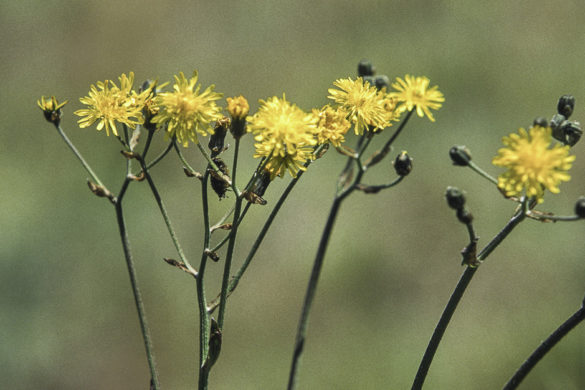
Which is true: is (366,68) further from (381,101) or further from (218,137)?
(218,137)

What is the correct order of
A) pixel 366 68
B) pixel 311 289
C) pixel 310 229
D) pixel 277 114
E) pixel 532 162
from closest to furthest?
pixel 311 289 < pixel 532 162 < pixel 277 114 < pixel 366 68 < pixel 310 229

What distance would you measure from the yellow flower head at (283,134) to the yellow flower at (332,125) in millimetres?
23

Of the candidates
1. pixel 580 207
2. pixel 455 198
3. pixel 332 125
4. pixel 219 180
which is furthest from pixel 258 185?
pixel 580 207

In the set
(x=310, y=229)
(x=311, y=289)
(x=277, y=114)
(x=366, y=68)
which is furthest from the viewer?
(x=310, y=229)

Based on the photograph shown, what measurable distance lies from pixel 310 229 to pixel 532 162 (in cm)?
374

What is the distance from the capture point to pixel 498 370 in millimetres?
4113

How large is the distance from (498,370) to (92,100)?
10.8 feet

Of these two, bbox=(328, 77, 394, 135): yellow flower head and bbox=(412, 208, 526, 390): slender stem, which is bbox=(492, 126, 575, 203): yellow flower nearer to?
bbox=(412, 208, 526, 390): slender stem

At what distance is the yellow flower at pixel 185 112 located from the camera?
4.89ft

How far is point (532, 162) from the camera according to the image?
4.26 feet

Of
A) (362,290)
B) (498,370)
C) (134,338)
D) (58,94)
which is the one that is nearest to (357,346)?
(362,290)

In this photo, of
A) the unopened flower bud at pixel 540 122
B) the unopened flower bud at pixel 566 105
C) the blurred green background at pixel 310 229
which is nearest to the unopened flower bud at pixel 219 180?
the unopened flower bud at pixel 540 122

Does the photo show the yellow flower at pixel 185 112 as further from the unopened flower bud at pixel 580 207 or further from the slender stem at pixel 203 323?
the unopened flower bud at pixel 580 207

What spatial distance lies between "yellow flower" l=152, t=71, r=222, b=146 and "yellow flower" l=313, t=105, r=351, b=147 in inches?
9.1
